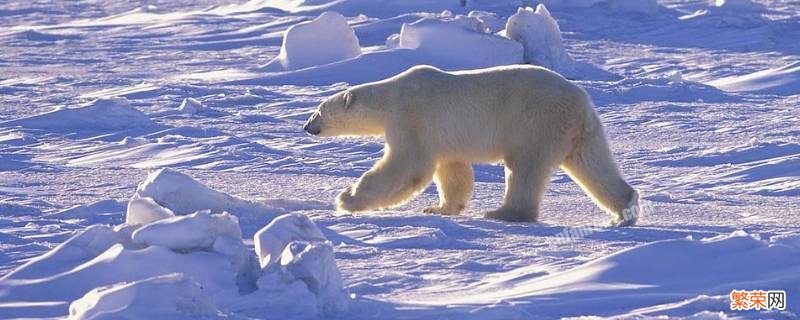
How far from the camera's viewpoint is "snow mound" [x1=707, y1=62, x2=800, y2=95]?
42.3 ft

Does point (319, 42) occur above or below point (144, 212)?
below

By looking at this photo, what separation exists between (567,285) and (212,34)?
51.1ft

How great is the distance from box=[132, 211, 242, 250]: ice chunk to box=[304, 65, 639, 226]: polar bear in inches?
75.0

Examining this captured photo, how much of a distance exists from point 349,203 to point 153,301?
263 centimetres

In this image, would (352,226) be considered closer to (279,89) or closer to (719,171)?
(719,171)

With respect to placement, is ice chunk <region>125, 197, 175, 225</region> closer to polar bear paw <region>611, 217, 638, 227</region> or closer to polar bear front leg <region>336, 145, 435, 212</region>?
polar bear front leg <region>336, 145, 435, 212</region>

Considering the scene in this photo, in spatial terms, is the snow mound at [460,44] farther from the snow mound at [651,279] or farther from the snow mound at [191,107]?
the snow mound at [651,279]

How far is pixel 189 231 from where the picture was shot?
15.1 ft

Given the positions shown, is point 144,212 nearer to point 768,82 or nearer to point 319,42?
point 319,42

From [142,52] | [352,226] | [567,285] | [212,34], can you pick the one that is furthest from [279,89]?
[567,285]

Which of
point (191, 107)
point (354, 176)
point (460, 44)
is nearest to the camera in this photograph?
point (354, 176)

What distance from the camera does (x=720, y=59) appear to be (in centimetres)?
1584

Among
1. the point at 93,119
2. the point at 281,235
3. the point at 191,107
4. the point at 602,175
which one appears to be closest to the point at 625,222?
the point at 602,175

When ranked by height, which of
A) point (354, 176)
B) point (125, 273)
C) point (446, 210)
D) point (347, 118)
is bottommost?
point (354, 176)
